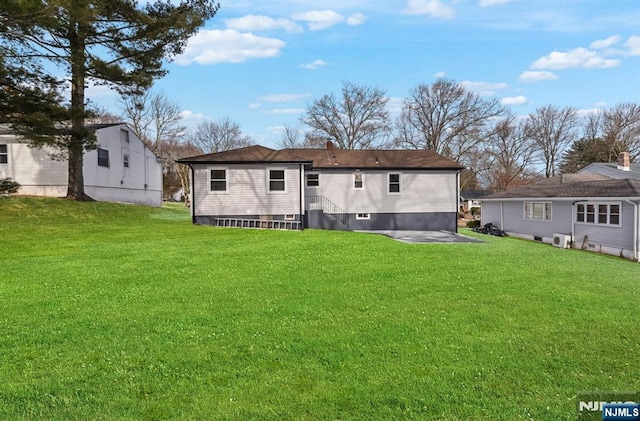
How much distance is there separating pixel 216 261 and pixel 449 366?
21.0 feet

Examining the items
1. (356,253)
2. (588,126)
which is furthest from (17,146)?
(588,126)

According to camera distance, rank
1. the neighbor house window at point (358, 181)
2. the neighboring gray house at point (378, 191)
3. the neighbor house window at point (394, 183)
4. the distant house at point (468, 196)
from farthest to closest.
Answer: the distant house at point (468, 196) → the neighbor house window at point (394, 183) → the neighbor house window at point (358, 181) → the neighboring gray house at point (378, 191)

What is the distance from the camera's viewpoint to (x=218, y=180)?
1788 cm

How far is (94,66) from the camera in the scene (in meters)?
17.0

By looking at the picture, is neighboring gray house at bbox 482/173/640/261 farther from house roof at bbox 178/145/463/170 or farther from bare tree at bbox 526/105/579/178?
bare tree at bbox 526/105/579/178

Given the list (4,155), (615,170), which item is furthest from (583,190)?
(4,155)

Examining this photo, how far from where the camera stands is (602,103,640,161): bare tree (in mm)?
42344

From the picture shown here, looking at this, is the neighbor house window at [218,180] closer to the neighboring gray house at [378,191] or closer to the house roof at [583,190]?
the neighboring gray house at [378,191]

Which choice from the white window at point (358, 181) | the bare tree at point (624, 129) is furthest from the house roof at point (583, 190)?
the bare tree at point (624, 129)

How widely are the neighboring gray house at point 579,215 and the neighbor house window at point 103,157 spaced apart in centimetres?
2476

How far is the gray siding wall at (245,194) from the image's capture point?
1780 cm

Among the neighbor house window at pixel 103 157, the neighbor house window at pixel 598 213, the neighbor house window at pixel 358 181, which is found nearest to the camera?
the neighbor house window at pixel 598 213

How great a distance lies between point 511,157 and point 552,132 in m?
6.37

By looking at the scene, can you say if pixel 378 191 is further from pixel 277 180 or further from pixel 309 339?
pixel 309 339
